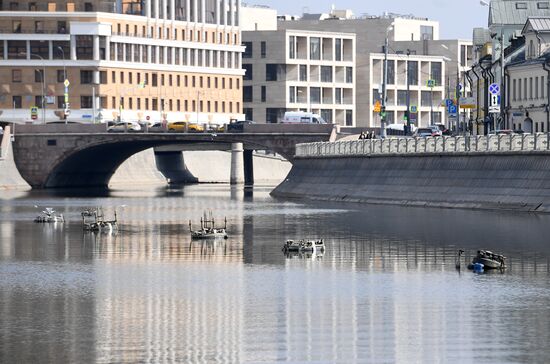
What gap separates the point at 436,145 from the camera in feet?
438

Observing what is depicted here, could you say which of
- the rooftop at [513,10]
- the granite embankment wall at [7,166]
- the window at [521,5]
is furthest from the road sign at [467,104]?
the granite embankment wall at [7,166]

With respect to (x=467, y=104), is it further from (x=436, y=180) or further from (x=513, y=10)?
(x=436, y=180)

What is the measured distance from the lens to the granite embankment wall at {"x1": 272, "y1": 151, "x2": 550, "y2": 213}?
115688 mm

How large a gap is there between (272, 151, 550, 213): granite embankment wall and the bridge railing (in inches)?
20.4

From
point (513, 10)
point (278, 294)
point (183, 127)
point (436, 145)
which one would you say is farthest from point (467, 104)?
point (278, 294)

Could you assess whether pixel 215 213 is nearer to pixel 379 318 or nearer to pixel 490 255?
pixel 490 255

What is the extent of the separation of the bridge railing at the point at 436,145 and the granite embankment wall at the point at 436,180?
0.52m

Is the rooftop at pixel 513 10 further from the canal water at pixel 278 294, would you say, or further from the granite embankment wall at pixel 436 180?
the canal water at pixel 278 294

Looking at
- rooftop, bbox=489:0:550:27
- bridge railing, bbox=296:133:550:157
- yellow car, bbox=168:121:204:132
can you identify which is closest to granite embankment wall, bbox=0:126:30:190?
yellow car, bbox=168:121:204:132

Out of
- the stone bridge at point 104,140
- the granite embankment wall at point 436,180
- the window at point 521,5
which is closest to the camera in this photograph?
the granite embankment wall at point 436,180

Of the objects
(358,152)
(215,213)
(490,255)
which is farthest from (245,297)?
(358,152)

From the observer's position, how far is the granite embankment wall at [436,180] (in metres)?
116

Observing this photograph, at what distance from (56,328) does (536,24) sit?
3845 inches

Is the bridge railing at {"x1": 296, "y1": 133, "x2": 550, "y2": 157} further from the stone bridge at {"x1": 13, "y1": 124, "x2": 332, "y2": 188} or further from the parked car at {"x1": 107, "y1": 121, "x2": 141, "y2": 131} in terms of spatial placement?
the parked car at {"x1": 107, "y1": 121, "x2": 141, "y2": 131}
